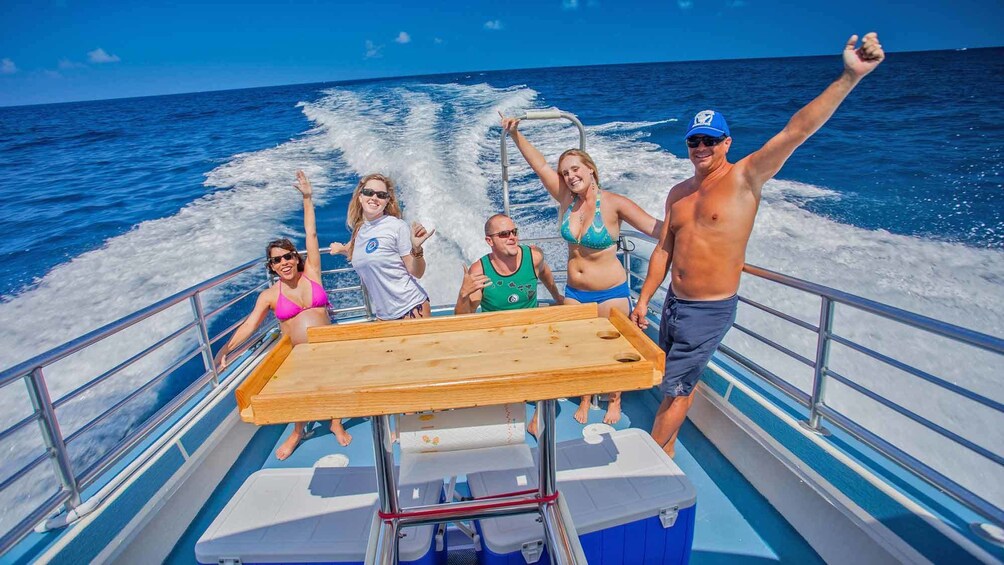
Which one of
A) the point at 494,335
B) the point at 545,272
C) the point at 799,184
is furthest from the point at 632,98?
the point at 494,335

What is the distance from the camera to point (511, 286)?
263cm

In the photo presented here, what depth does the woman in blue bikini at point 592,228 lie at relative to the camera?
8.82 ft

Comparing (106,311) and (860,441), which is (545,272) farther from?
(106,311)

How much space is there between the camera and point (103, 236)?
331 inches

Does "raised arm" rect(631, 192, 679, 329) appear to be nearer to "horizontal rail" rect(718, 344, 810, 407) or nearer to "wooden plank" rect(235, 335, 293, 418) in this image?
"horizontal rail" rect(718, 344, 810, 407)

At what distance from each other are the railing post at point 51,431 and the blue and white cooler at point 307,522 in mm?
635

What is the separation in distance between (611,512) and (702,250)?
3.88 ft

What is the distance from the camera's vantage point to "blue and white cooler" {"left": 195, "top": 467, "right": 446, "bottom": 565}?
1.49 m

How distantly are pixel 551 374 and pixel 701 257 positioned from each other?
4.70ft

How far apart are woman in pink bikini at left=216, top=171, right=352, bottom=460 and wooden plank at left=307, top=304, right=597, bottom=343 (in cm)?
157

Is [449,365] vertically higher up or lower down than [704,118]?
lower down

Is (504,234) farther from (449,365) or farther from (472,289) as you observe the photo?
(449,365)

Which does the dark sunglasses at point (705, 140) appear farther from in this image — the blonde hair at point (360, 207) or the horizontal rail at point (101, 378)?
the horizontal rail at point (101, 378)

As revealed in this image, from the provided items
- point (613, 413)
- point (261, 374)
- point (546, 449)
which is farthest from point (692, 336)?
point (261, 374)
